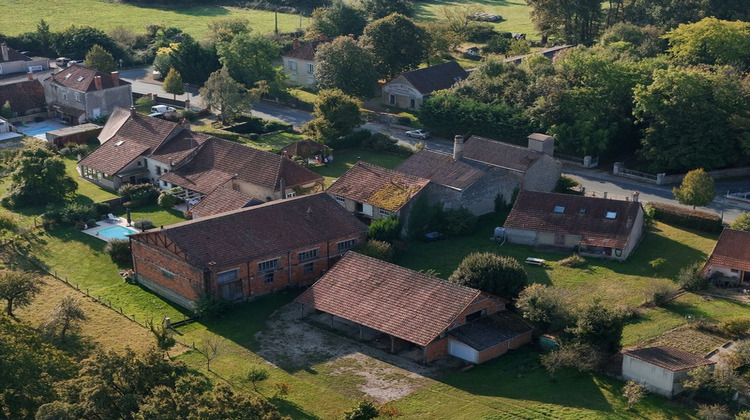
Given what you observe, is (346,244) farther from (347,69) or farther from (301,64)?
(301,64)

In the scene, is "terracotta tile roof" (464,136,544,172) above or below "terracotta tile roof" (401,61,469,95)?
below

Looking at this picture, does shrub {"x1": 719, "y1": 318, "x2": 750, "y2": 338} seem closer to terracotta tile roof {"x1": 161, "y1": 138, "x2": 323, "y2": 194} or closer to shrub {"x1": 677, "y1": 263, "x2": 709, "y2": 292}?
shrub {"x1": 677, "y1": 263, "x2": 709, "y2": 292}

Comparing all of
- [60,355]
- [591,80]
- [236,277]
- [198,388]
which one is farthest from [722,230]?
[60,355]

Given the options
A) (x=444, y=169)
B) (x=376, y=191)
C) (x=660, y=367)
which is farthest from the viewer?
(x=444, y=169)

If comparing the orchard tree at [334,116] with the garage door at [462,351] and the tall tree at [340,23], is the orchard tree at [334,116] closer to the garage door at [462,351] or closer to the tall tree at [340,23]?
the tall tree at [340,23]

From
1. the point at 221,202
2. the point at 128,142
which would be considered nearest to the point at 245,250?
the point at 221,202

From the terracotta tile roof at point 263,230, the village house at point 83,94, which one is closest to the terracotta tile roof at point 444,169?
the terracotta tile roof at point 263,230

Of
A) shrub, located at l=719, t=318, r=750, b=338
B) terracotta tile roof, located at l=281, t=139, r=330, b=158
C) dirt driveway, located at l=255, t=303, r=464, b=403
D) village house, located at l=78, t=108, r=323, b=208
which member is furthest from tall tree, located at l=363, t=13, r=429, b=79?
shrub, located at l=719, t=318, r=750, b=338

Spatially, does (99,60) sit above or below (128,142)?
above

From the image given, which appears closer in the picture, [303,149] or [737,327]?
[737,327]
